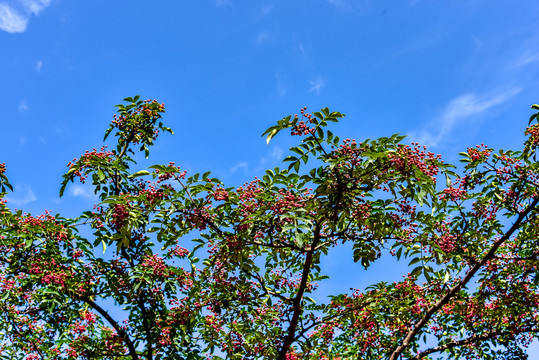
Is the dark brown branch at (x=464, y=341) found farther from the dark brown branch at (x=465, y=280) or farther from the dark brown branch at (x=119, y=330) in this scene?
the dark brown branch at (x=119, y=330)

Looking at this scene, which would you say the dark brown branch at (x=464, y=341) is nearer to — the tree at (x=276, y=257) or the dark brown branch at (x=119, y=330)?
the tree at (x=276, y=257)

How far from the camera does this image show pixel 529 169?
248 inches

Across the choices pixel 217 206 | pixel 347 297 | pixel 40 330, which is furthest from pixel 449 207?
pixel 40 330

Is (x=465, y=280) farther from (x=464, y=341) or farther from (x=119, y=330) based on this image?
(x=119, y=330)

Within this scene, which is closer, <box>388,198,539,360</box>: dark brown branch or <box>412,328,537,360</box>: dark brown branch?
<box>388,198,539,360</box>: dark brown branch

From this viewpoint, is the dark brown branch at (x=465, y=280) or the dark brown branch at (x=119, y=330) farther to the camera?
the dark brown branch at (x=119, y=330)

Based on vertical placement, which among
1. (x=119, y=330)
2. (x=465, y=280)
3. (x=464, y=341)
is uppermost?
(x=465, y=280)

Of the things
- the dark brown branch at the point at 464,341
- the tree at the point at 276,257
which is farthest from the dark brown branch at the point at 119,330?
the dark brown branch at the point at 464,341

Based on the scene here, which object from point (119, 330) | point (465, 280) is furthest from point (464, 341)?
point (119, 330)

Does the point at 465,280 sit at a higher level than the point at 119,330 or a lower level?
higher

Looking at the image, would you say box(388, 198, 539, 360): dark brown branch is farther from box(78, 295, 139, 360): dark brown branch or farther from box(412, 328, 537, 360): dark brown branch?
box(78, 295, 139, 360): dark brown branch

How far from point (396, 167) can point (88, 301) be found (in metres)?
4.91

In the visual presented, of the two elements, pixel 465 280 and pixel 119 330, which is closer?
A: pixel 465 280

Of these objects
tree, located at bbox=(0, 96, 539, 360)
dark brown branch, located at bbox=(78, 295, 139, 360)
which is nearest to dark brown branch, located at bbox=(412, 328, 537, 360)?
tree, located at bbox=(0, 96, 539, 360)
